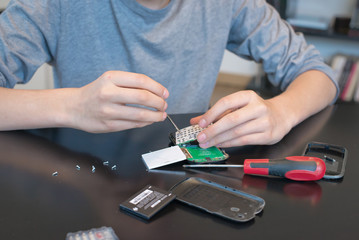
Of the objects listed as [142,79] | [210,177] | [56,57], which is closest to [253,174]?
[210,177]

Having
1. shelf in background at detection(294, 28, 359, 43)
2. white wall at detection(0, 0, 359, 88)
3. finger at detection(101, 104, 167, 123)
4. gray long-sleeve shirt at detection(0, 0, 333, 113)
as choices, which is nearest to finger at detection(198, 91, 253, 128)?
finger at detection(101, 104, 167, 123)

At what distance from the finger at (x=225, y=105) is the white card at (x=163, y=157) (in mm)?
73

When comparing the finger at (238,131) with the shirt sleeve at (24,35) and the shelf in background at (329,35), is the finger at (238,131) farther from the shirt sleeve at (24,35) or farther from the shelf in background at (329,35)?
the shelf in background at (329,35)

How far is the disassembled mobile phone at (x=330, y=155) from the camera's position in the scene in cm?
58

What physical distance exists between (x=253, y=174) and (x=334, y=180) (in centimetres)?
13

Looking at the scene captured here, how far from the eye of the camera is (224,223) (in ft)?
1.46

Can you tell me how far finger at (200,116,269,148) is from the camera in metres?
0.63

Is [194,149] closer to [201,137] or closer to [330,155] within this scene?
[201,137]

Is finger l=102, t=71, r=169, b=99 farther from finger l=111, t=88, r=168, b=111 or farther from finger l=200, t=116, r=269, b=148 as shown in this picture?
finger l=200, t=116, r=269, b=148

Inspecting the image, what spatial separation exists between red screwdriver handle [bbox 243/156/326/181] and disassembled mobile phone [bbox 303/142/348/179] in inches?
1.3

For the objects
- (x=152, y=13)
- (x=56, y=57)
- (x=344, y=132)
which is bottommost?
(x=344, y=132)

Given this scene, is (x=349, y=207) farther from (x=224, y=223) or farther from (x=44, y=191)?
(x=44, y=191)

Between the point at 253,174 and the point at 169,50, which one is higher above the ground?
the point at 169,50

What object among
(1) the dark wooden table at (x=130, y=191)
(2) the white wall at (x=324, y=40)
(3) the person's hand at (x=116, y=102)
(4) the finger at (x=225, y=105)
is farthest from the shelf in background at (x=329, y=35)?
(3) the person's hand at (x=116, y=102)
